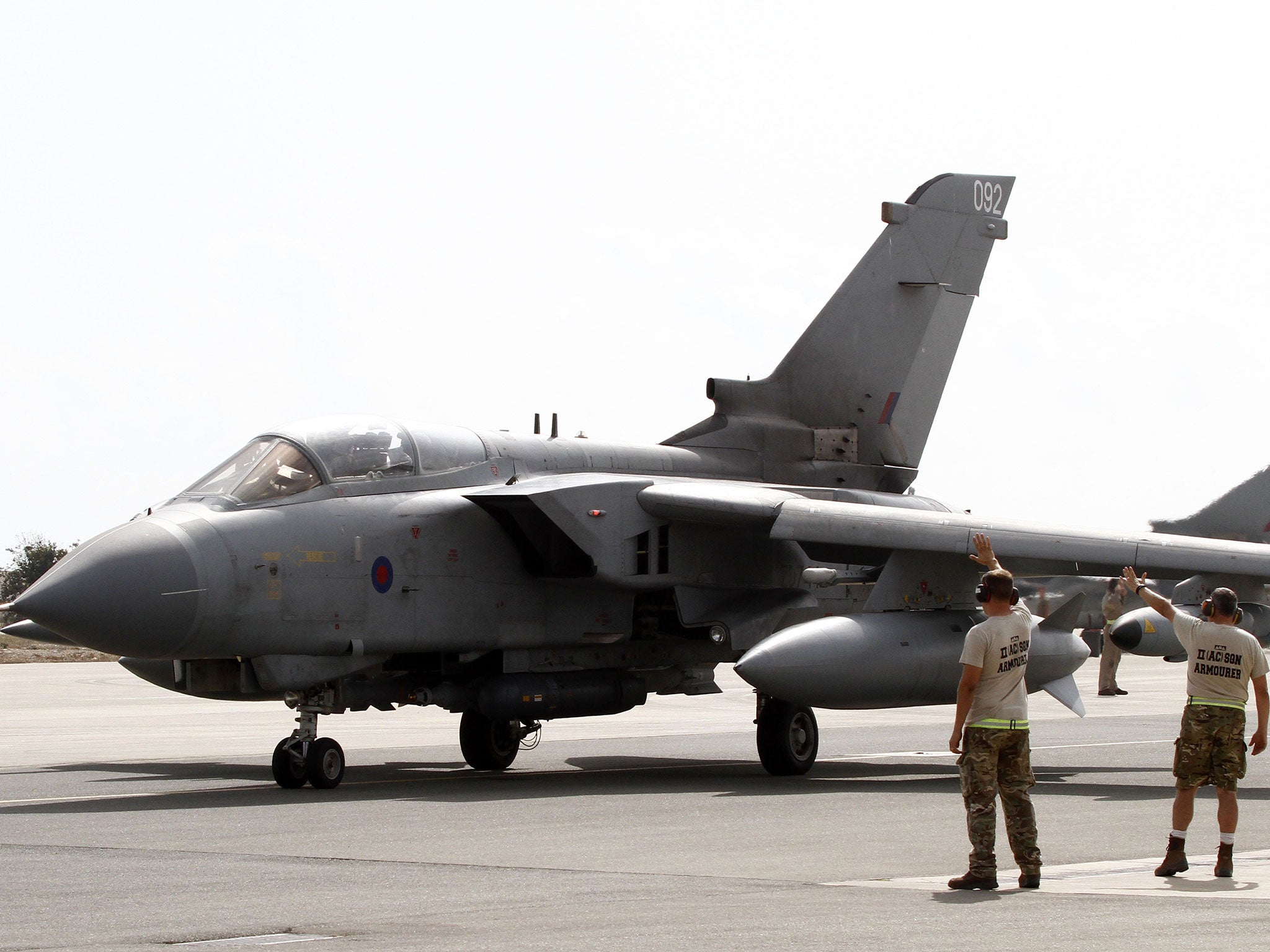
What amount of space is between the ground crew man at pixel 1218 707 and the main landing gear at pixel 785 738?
626 centimetres

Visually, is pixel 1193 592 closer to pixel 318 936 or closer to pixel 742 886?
pixel 742 886

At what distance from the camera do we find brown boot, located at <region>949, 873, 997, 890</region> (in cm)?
757

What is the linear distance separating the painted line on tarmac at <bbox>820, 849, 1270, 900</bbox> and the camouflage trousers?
0.18 meters

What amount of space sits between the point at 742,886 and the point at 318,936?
7.21 feet

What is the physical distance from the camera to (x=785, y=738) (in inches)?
579

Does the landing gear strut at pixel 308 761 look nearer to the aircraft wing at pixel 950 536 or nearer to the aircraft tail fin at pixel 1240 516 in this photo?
the aircraft wing at pixel 950 536

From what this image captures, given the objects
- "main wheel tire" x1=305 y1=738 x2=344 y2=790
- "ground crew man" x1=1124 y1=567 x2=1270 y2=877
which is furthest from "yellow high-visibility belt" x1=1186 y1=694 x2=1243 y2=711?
"main wheel tire" x1=305 y1=738 x2=344 y2=790

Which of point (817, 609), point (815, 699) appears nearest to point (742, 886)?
point (815, 699)

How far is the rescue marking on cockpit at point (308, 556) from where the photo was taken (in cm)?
1274

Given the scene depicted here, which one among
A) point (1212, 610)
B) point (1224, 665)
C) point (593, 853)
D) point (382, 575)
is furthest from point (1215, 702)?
point (382, 575)

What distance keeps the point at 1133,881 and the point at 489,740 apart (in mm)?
8614

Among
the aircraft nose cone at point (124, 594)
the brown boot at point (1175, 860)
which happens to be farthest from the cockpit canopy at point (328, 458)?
the brown boot at point (1175, 860)

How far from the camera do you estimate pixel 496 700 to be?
14203mm

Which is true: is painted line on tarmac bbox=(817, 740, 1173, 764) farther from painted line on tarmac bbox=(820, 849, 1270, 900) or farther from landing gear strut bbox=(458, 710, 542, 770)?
painted line on tarmac bbox=(820, 849, 1270, 900)
